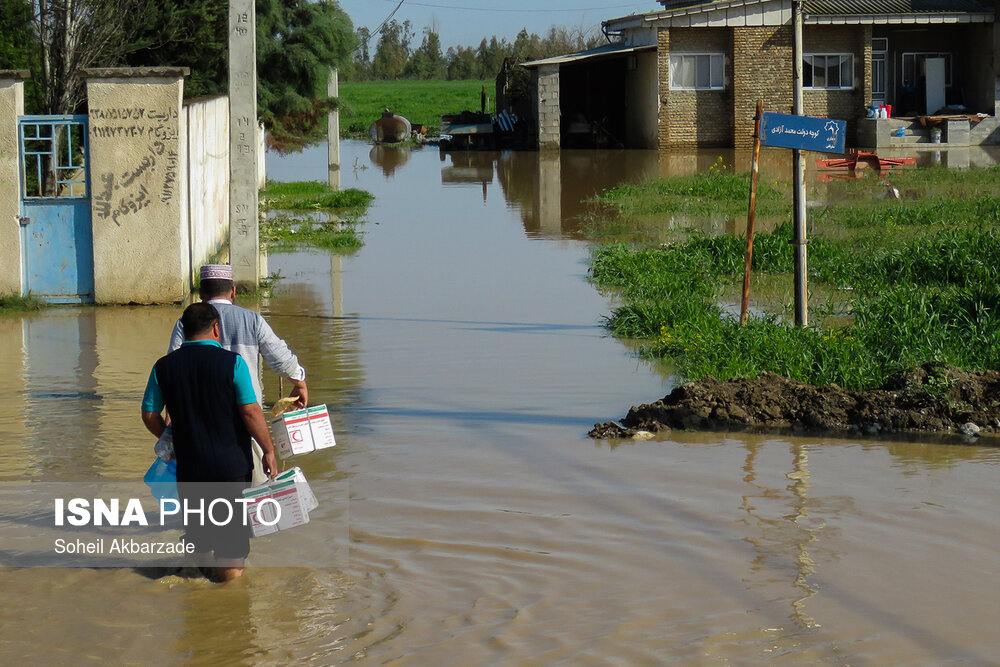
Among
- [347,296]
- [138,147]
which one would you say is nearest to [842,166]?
[347,296]

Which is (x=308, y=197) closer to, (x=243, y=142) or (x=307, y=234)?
(x=307, y=234)

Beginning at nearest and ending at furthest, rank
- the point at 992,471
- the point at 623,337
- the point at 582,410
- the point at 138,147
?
1. the point at 992,471
2. the point at 582,410
3. the point at 623,337
4. the point at 138,147

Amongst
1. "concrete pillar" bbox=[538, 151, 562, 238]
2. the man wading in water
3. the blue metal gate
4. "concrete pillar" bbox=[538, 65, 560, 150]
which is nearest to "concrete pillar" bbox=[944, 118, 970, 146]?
"concrete pillar" bbox=[538, 151, 562, 238]

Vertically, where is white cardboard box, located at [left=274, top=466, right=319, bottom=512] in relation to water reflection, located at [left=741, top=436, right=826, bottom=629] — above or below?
above

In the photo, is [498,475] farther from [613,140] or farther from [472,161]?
[613,140]

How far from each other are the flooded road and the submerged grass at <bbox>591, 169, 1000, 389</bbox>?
67 cm

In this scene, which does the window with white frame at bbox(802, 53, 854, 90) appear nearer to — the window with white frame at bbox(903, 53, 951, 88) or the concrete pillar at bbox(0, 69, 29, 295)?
the window with white frame at bbox(903, 53, 951, 88)

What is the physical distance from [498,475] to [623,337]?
4287mm

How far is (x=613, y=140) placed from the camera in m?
43.4

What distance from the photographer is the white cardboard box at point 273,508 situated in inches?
210

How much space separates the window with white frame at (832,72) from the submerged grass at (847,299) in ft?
71.6

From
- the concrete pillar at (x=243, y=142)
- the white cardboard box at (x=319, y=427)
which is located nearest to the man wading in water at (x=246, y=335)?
the white cardboard box at (x=319, y=427)

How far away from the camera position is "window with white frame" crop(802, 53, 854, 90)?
4031 centimetres

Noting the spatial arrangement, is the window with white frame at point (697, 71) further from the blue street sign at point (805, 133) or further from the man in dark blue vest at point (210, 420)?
the man in dark blue vest at point (210, 420)
